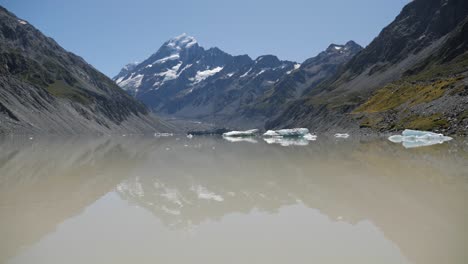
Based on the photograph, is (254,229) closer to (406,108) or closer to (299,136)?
(406,108)

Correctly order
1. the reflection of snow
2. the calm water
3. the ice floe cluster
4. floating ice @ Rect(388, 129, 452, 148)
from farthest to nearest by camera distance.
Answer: the ice floe cluster, floating ice @ Rect(388, 129, 452, 148), the reflection of snow, the calm water

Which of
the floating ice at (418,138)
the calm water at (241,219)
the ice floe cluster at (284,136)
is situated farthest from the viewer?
the ice floe cluster at (284,136)

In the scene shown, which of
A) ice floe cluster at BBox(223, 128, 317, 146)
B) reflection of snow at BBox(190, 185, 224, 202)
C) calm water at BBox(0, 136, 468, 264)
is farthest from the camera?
ice floe cluster at BBox(223, 128, 317, 146)

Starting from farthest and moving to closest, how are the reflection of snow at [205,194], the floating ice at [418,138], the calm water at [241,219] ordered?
the floating ice at [418,138]
the reflection of snow at [205,194]
the calm water at [241,219]

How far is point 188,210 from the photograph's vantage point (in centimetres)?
2042

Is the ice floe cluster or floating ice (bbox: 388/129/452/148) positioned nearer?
floating ice (bbox: 388/129/452/148)

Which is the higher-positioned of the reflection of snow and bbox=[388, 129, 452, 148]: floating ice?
the reflection of snow

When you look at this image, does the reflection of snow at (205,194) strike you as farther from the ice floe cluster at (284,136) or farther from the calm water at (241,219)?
the ice floe cluster at (284,136)

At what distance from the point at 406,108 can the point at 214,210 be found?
11371 cm

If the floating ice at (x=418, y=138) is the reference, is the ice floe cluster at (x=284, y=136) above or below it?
above

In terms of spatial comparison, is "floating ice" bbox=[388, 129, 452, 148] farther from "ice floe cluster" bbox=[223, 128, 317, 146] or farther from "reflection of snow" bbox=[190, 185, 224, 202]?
"reflection of snow" bbox=[190, 185, 224, 202]

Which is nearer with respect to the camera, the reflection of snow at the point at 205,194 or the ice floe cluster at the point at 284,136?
the reflection of snow at the point at 205,194

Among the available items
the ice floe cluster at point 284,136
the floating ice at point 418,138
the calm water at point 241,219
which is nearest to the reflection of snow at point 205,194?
the calm water at point 241,219

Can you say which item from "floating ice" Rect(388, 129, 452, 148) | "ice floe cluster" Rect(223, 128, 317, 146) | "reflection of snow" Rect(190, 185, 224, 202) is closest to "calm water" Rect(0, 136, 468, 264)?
"reflection of snow" Rect(190, 185, 224, 202)
